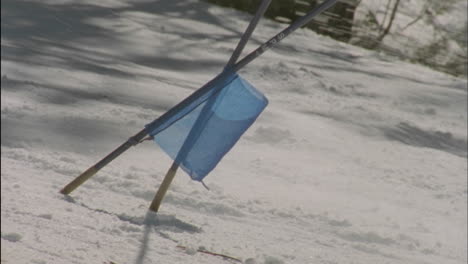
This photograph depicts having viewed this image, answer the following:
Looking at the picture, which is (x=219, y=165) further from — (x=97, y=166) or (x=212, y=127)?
(x=97, y=166)

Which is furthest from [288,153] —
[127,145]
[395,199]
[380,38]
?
[380,38]

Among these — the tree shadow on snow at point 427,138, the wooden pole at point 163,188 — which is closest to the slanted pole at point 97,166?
the wooden pole at point 163,188

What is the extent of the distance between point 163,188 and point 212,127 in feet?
0.96

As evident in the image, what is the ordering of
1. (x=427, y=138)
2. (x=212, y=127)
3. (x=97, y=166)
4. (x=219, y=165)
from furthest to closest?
(x=427, y=138)
(x=219, y=165)
(x=212, y=127)
(x=97, y=166)

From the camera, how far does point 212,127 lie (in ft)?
10.1

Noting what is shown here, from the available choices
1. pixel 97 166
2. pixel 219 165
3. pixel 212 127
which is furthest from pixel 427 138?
pixel 97 166

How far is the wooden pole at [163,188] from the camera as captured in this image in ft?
10.3

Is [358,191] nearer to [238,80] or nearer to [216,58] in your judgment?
[238,80]

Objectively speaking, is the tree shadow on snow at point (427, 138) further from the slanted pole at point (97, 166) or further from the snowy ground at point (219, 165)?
the slanted pole at point (97, 166)

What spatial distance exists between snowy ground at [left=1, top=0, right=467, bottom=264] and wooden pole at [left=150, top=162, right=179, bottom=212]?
0.05 metres

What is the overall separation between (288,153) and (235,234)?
1.42 metres

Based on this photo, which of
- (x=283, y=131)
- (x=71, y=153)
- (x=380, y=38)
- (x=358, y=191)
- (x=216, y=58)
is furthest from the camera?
(x=380, y=38)

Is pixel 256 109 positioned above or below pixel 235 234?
above

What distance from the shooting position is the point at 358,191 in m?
4.34
